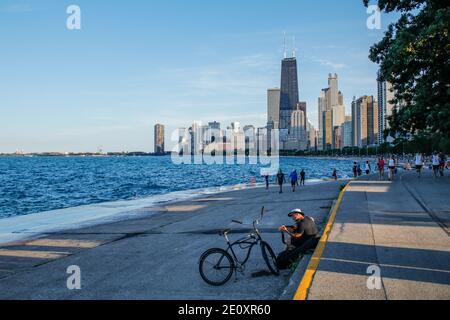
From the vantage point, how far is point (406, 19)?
2358 centimetres

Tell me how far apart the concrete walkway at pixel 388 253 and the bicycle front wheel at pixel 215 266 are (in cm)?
183

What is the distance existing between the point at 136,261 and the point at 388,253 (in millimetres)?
6436

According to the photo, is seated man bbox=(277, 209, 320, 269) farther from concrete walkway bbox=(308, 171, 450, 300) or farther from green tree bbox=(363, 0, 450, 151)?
green tree bbox=(363, 0, 450, 151)

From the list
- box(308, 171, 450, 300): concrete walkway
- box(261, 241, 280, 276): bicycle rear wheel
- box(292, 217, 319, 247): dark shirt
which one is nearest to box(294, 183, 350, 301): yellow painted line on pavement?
box(308, 171, 450, 300): concrete walkway

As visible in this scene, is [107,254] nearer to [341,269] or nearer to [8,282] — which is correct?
[8,282]

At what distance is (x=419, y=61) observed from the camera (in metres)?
20.1

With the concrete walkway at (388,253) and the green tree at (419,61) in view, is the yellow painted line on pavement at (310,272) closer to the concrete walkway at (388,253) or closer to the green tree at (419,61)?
the concrete walkway at (388,253)

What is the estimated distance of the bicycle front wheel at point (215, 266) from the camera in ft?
28.3

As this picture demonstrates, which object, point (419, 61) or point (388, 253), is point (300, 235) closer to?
point (388, 253)

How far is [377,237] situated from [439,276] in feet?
11.5

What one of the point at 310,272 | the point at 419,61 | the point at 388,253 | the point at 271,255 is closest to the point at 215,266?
the point at 271,255

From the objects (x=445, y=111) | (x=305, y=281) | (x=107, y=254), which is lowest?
(x=107, y=254)
